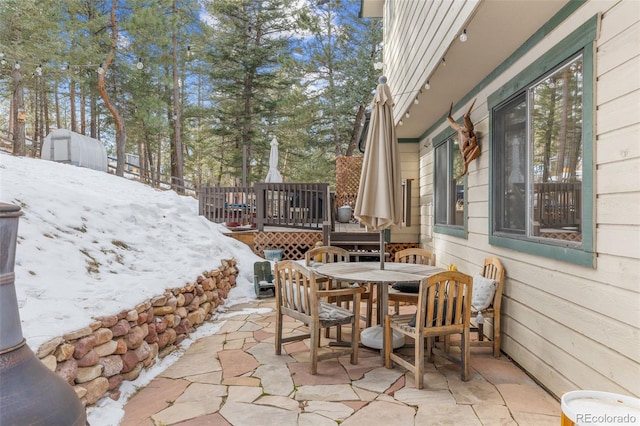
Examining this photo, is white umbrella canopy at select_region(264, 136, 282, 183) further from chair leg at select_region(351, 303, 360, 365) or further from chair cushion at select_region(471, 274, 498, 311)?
chair cushion at select_region(471, 274, 498, 311)

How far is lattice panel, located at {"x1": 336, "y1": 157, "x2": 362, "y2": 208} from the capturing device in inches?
449

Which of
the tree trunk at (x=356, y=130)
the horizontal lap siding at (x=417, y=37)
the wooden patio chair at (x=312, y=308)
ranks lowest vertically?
the wooden patio chair at (x=312, y=308)

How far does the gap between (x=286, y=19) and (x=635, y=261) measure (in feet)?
56.1

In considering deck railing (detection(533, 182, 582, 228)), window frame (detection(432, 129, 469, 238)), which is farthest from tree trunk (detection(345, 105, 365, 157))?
deck railing (detection(533, 182, 582, 228))

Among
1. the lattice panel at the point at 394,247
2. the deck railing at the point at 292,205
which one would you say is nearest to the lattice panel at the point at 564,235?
the lattice panel at the point at 394,247

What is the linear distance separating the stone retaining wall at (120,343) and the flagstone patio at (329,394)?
215mm

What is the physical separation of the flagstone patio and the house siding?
1.11 feet

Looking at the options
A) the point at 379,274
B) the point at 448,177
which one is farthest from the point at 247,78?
the point at 379,274

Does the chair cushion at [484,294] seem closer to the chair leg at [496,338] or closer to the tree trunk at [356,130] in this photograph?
the chair leg at [496,338]

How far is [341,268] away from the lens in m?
3.66

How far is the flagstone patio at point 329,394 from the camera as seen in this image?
93.0 inches

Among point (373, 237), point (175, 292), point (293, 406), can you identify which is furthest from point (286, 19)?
point (293, 406)

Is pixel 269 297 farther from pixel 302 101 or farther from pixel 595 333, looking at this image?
pixel 302 101

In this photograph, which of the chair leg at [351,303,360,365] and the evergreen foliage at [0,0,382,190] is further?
the evergreen foliage at [0,0,382,190]
